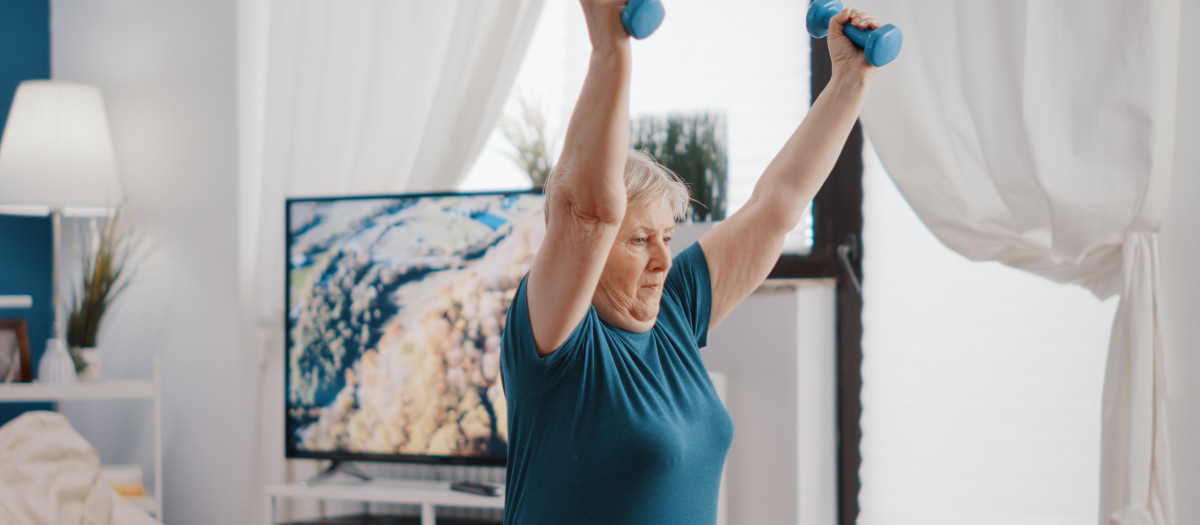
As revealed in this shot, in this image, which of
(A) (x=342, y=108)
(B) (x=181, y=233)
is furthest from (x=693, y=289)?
(B) (x=181, y=233)

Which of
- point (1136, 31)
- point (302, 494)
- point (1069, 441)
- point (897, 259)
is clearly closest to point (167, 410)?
point (302, 494)

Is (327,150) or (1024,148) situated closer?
(1024,148)

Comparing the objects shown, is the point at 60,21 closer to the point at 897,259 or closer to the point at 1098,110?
the point at 897,259

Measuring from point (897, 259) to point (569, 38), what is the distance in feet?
3.69

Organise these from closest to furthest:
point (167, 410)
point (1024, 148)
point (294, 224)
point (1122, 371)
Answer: point (1122, 371) → point (1024, 148) → point (294, 224) → point (167, 410)

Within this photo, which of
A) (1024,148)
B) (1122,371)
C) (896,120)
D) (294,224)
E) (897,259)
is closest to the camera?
(1122,371)

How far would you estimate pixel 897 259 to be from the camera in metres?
2.30

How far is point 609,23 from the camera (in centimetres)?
80

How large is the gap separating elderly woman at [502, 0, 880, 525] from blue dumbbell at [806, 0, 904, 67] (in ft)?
0.05

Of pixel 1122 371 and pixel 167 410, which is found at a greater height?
pixel 1122 371

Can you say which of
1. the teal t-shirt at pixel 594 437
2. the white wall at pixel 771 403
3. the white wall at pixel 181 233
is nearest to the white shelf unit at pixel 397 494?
the white wall at pixel 771 403

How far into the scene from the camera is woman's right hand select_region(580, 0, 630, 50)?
31.4 inches

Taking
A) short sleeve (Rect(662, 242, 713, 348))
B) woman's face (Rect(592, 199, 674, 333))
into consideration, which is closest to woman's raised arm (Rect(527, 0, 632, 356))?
woman's face (Rect(592, 199, 674, 333))

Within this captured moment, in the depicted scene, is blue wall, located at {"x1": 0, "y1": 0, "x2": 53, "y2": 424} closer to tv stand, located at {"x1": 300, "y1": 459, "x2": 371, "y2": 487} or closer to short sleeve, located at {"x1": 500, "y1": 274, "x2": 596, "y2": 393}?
tv stand, located at {"x1": 300, "y1": 459, "x2": 371, "y2": 487}
